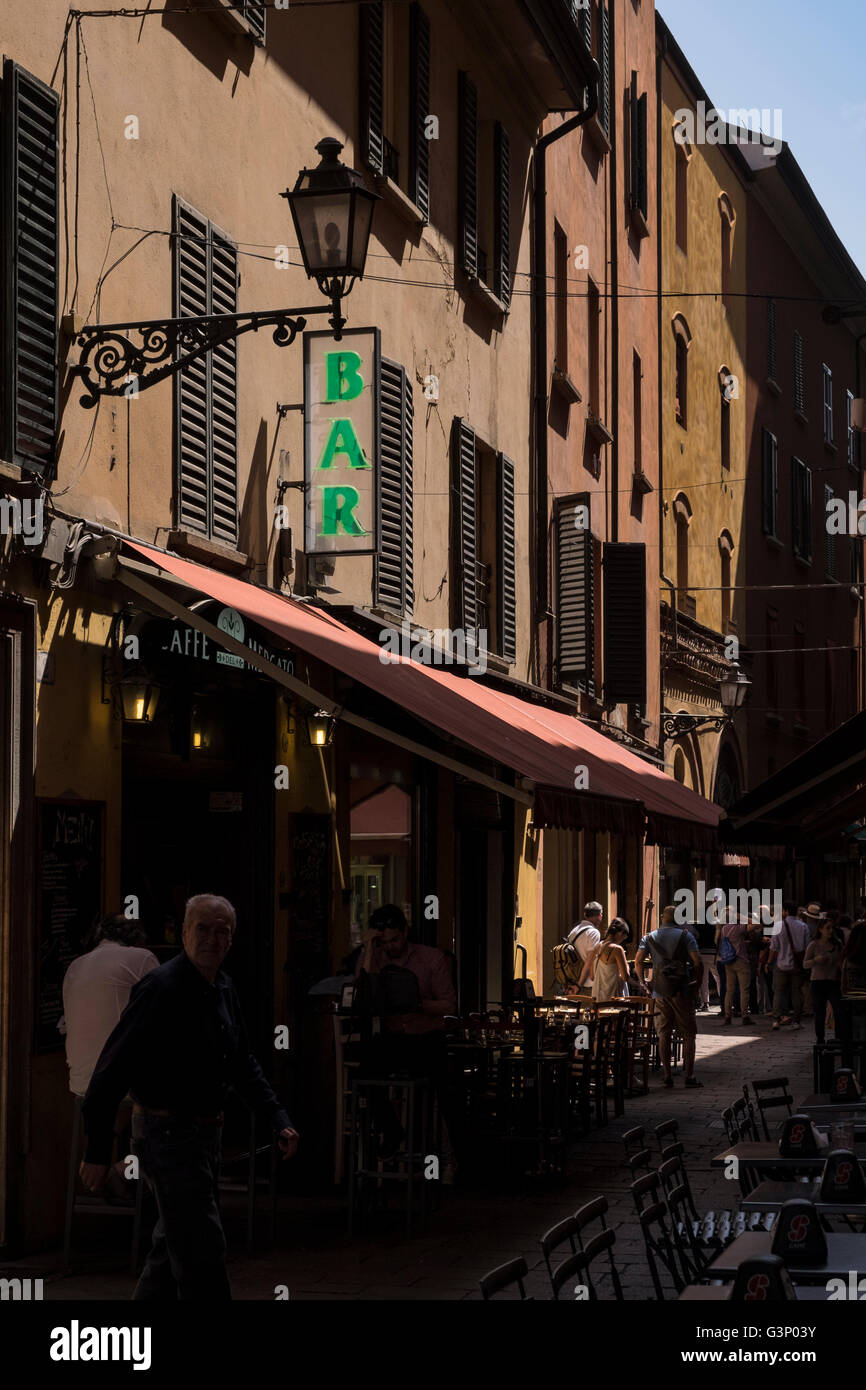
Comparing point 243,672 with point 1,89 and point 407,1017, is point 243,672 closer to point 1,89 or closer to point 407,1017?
point 407,1017

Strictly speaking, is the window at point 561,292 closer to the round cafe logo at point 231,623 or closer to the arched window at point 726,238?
the round cafe logo at point 231,623

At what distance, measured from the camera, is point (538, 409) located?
21.2 meters

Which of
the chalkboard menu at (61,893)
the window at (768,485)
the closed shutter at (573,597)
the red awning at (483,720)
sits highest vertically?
the window at (768,485)

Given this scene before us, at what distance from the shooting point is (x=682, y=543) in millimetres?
31844

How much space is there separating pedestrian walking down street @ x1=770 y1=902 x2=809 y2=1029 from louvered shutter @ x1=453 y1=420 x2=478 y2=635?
10.5 meters

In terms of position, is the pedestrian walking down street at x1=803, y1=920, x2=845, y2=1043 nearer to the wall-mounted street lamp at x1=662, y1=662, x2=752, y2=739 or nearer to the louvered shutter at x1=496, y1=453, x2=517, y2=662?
the louvered shutter at x1=496, y1=453, x2=517, y2=662

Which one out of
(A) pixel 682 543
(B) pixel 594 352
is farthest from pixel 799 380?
(B) pixel 594 352

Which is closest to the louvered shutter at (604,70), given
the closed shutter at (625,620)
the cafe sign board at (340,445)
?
the closed shutter at (625,620)

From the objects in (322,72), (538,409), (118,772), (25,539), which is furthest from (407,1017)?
(538,409)

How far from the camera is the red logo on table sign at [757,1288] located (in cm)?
506

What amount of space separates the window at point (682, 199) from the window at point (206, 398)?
67.8 ft

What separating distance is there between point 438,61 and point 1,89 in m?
8.63

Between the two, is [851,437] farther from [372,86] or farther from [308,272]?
[308,272]

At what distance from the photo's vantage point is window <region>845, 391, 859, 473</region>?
4716 centimetres
